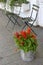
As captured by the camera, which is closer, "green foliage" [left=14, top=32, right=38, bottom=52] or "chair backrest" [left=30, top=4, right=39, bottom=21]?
"green foliage" [left=14, top=32, right=38, bottom=52]

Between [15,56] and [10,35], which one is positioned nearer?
[15,56]

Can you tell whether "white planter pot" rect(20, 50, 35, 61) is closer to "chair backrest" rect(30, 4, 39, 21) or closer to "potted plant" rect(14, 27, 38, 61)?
"potted plant" rect(14, 27, 38, 61)

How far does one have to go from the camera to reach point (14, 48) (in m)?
4.13

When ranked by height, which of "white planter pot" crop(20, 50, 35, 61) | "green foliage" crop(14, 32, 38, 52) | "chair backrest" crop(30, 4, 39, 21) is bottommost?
"white planter pot" crop(20, 50, 35, 61)

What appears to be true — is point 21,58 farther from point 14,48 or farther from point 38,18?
point 38,18

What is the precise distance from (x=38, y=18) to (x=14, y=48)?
173cm

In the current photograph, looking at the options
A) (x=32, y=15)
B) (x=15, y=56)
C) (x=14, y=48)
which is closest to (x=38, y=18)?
(x=32, y=15)

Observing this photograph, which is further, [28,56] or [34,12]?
[34,12]

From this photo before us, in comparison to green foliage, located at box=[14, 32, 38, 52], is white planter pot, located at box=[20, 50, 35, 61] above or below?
below

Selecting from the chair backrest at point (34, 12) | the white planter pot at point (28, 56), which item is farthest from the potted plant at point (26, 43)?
the chair backrest at point (34, 12)

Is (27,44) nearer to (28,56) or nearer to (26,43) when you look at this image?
(26,43)

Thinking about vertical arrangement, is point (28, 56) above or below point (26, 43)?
below

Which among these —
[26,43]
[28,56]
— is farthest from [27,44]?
[28,56]

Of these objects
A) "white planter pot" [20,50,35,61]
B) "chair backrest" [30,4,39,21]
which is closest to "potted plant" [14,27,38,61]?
"white planter pot" [20,50,35,61]
